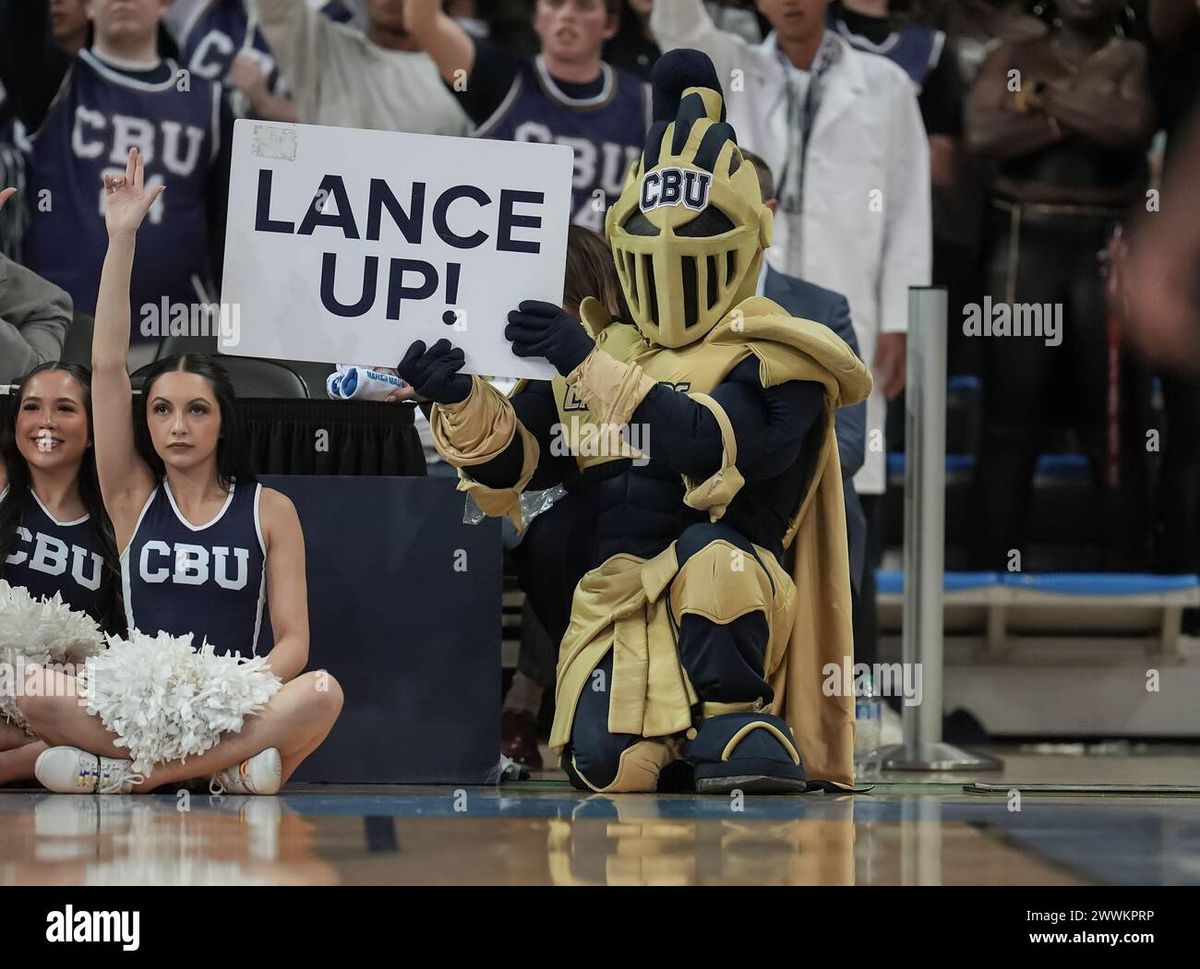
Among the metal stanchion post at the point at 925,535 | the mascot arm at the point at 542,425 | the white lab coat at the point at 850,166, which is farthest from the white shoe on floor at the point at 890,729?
the mascot arm at the point at 542,425

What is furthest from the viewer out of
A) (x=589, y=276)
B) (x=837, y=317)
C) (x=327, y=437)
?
(x=837, y=317)

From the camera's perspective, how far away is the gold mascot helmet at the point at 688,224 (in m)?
2.77

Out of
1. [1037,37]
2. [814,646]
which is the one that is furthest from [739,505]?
[1037,37]

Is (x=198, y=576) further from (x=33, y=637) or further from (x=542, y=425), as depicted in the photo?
(x=542, y=425)

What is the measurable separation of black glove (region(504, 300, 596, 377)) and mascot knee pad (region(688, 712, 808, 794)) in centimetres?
65

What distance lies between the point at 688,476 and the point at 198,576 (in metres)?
0.84

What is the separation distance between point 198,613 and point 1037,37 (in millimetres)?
3509

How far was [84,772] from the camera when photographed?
263cm

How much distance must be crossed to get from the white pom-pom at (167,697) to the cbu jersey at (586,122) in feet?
8.03

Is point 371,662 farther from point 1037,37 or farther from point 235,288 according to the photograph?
point 1037,37

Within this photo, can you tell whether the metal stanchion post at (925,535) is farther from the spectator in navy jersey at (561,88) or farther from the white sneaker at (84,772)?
the white sneaker at (84,772)

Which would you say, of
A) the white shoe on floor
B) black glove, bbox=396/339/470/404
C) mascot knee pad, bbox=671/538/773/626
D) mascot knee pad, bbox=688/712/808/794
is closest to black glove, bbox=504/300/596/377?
black glove, bbox=396/339/470/404

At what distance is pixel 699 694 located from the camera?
273 cm

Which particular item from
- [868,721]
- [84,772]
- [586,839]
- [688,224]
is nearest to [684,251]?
[688,224]
